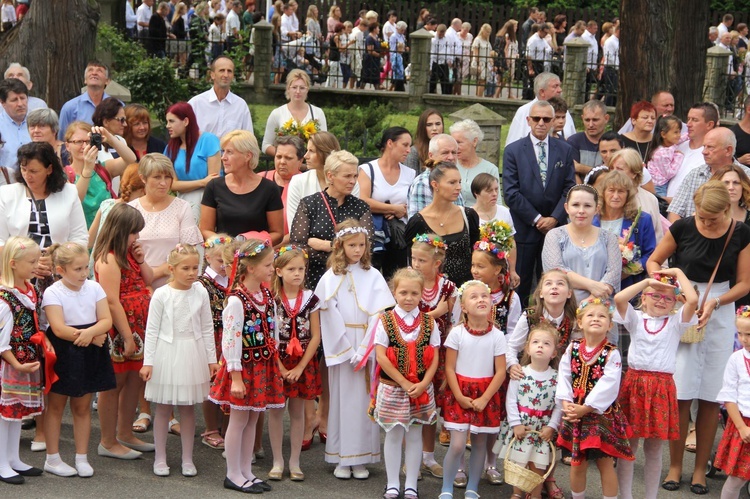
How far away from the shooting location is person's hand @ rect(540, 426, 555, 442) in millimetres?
6477

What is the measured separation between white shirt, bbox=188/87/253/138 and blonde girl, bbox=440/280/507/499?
13.6ft

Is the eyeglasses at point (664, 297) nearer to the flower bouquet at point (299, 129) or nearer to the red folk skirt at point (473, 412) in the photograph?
the red folk skirt at point (473, 412)

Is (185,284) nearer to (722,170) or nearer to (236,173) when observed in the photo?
(236,173)

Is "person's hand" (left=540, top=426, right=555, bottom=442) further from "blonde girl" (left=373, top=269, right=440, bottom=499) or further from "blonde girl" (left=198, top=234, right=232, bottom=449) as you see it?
"blonde girl" (left=198, top=234, right=232, bottom=449)

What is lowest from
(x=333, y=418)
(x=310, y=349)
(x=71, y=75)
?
(x=333, y=418)

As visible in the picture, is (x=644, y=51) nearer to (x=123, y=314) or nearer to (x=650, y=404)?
(x=650, y=404)

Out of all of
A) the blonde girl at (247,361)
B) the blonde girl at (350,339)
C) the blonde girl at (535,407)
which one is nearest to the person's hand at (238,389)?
the blonde girl at (247,361)

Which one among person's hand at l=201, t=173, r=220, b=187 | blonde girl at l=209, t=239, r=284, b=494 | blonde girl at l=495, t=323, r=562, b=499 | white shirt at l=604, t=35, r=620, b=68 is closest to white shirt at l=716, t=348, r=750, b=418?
blonde girl at l=495, t=323, r=562, b=499

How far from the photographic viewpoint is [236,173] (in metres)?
7.73

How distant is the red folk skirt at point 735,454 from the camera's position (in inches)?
254

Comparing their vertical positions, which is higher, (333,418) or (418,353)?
(418,353)

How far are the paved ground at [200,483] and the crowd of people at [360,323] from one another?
9cm

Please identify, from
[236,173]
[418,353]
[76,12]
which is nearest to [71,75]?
[76,12]

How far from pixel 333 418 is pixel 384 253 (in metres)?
1.76
